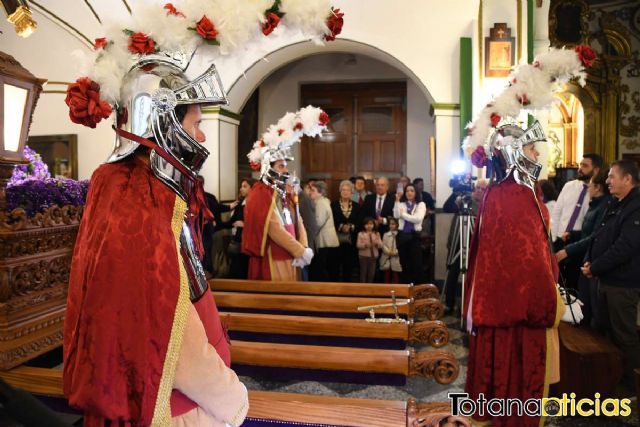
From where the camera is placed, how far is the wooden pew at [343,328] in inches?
109

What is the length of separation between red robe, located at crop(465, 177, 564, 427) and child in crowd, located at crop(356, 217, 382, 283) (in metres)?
3.54

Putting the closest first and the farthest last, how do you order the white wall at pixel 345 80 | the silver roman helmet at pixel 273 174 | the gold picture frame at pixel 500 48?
the silver roman helmet at pixel 273 174 → the gold picture frame at pixel 500 48 → the white wall at pixel 345 80

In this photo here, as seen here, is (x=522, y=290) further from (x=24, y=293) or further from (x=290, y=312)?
(x=24, y=293)

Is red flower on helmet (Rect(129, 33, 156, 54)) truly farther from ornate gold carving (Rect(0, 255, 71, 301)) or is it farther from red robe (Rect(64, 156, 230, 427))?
ornate gold carving (Rect(0, 255, 71, 301))

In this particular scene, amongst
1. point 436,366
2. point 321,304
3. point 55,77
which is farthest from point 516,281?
point 55,77

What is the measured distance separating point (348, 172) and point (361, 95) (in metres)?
1.79

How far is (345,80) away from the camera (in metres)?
11.1

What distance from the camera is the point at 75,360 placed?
1343mm

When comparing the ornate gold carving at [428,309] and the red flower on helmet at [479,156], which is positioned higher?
the red flower on helmet at [479,156]

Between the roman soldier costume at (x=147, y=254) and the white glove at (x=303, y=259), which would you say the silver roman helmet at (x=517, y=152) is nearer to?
the roman soldier costume at (x=147, y=254)

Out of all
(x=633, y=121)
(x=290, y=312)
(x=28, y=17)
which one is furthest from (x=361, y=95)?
(x=28, y=17)

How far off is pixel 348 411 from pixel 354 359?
63cm

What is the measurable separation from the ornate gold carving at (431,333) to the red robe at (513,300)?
224 mm

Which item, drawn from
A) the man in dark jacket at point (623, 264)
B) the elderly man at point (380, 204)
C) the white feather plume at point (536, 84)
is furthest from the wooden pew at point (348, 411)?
the elderly man at point (380, 204)
